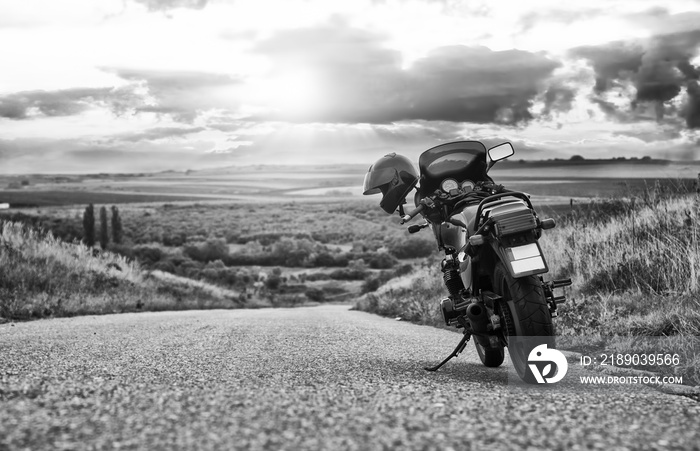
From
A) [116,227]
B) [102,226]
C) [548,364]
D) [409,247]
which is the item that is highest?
[548,364]

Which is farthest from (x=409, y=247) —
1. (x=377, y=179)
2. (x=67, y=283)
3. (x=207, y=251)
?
(x=377, y=179)

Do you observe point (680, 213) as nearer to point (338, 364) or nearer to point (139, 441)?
point (338, 364)

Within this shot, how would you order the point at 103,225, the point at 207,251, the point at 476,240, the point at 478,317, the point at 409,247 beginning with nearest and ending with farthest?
the point at 476,240
the point at 478,317
the point at 103,225
the point at 409,247
the point at 207,251

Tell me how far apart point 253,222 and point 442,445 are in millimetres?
67529

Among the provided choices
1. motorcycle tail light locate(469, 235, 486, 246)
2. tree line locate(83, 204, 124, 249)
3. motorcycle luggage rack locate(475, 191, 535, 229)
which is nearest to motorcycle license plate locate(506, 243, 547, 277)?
motorcycle tail light locate(469, 235, 486, 246)

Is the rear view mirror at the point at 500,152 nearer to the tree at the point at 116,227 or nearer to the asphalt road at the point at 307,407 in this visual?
the asphalt road at the point at 307,407

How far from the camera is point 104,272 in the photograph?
65.2ft

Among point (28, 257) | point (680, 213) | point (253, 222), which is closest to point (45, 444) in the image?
point (680, 213)

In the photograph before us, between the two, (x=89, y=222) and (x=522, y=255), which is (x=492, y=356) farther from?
(x=89, y=222)

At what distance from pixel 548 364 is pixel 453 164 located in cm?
192

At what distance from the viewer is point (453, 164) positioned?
216 inches

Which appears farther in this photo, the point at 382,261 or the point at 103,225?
the point at 103,225

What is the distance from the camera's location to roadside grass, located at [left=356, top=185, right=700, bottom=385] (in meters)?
6.65

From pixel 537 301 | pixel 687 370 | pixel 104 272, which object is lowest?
pixel 104 272
